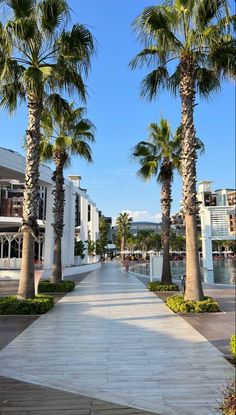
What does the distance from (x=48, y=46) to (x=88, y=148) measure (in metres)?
7.13

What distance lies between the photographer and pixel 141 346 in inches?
309

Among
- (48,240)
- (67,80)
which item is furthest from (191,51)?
(48,240)

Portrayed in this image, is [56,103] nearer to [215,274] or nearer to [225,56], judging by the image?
[225,56]

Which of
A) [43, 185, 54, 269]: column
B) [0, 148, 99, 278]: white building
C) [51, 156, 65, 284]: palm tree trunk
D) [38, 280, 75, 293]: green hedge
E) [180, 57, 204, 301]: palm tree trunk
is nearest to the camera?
[180, 57, 204, 301]: palm tree trunk

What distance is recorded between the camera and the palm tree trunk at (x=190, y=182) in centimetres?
1205

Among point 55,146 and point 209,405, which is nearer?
point 209,405

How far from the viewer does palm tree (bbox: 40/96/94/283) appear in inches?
719

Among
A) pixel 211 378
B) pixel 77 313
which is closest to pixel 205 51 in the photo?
pixel 77 313

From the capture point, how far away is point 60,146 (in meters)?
18.2

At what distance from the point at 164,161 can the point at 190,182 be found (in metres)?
6.74

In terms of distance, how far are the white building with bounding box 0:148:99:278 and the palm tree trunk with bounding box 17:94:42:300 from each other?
3.13 meters

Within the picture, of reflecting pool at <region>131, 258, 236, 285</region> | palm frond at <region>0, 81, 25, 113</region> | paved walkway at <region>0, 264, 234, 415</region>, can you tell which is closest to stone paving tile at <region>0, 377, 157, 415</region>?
paved walkway at <region>0, 264, 234, 415</region>

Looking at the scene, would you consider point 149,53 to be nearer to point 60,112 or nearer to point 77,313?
point 60,112

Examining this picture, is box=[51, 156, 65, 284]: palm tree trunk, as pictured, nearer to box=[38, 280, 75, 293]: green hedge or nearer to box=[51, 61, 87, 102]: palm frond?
box=[38, 280, 75, 293]: green hedge
